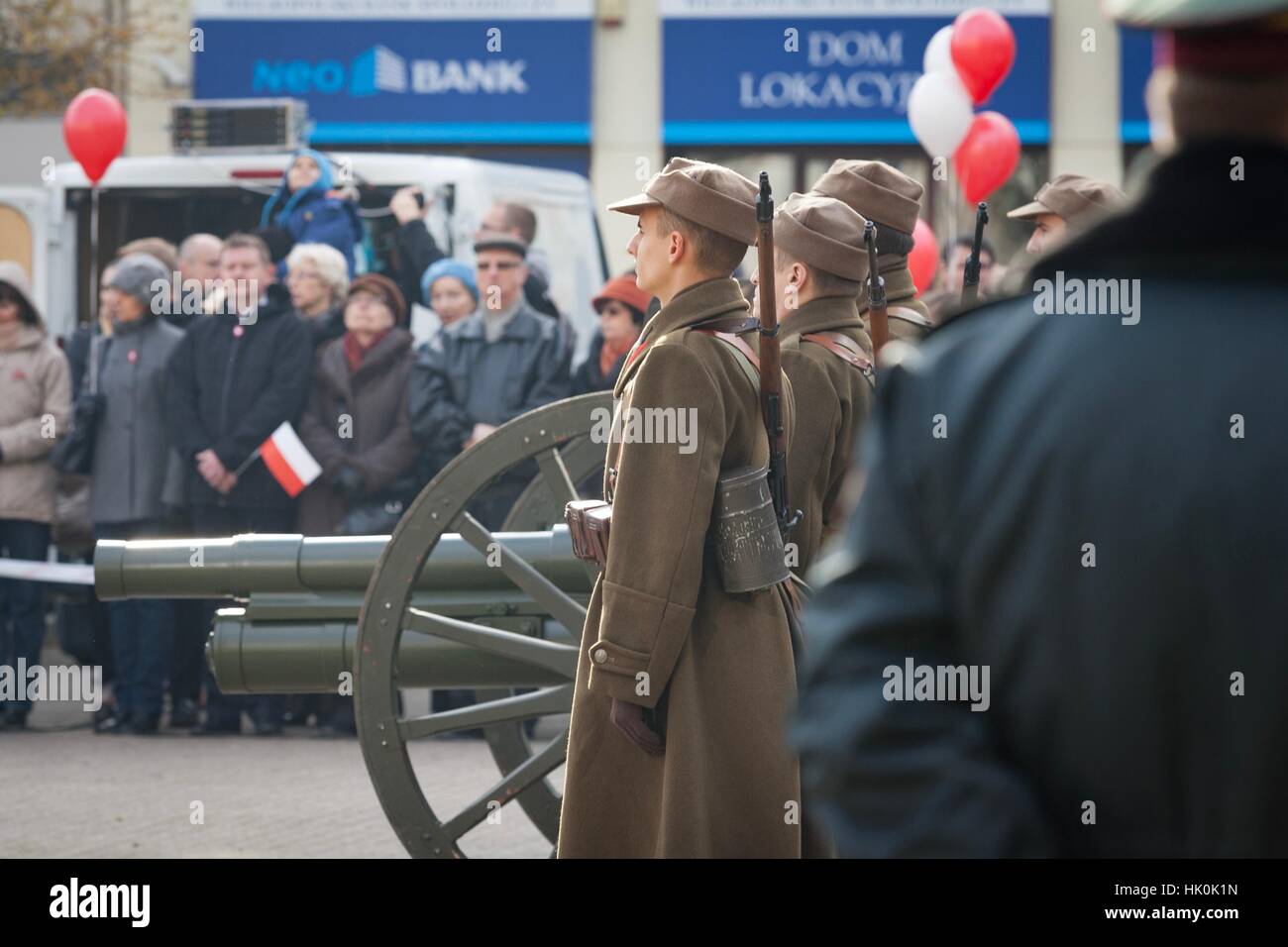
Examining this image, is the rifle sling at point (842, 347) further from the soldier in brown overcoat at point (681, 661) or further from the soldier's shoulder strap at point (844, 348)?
the soldier in brown overcoat at point (681, 661)

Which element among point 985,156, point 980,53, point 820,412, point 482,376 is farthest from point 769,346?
point 980,53

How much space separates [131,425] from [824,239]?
15.9ft

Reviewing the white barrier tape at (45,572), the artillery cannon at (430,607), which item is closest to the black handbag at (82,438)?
the white barrier tape at (45,572)

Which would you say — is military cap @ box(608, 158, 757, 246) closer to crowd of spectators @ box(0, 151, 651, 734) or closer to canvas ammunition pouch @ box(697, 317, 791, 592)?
canvas ammunition pouch @ box(697, 317, 791, 592)

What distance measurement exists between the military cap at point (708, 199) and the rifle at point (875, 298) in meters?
0.56

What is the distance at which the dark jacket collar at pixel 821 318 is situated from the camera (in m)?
5.04

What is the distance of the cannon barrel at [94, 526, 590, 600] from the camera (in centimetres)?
539

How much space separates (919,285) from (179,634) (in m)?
4.33

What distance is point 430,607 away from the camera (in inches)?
213

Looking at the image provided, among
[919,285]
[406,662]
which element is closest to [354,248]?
[919,285]

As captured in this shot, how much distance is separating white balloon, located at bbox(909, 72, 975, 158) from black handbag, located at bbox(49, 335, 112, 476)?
184 inches

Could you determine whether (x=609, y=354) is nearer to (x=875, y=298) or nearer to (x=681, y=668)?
(x=875, y=298)

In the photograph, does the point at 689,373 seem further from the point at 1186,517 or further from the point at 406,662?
the point at 1186,517

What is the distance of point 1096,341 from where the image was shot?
172cm
